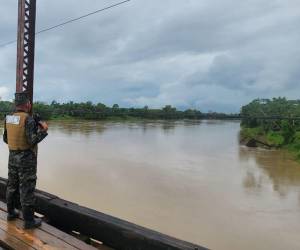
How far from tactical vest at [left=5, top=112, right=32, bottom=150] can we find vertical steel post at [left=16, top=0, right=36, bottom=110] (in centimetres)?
A: 178

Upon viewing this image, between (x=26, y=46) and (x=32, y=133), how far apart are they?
94.0 inches

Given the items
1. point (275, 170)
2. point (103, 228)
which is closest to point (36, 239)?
point (103, 228)

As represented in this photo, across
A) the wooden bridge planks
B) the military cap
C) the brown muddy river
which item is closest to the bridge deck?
the wooden bridge planks

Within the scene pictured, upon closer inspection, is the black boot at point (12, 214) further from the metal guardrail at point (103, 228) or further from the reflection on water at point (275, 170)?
the reflection on water at point (275, 170)

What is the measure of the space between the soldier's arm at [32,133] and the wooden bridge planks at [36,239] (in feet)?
2.65

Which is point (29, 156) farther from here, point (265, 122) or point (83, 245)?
point (265, 122)

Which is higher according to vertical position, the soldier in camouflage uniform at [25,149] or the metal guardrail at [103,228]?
the soldier in camouflage uniform at [25,149]

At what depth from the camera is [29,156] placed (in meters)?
3.78

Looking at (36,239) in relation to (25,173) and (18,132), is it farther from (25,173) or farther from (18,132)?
(18,132)

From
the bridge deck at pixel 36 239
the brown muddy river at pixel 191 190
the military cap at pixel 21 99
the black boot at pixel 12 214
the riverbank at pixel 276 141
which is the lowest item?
the brown muddy river at pixel 191 190

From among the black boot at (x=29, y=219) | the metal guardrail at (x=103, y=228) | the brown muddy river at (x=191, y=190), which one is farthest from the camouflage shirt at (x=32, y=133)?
the brown muddy river at (x=191, y=190)

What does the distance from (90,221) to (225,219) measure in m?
9.62

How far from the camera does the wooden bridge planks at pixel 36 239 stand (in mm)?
3230

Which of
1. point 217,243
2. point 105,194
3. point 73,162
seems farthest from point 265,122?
point 217,243
